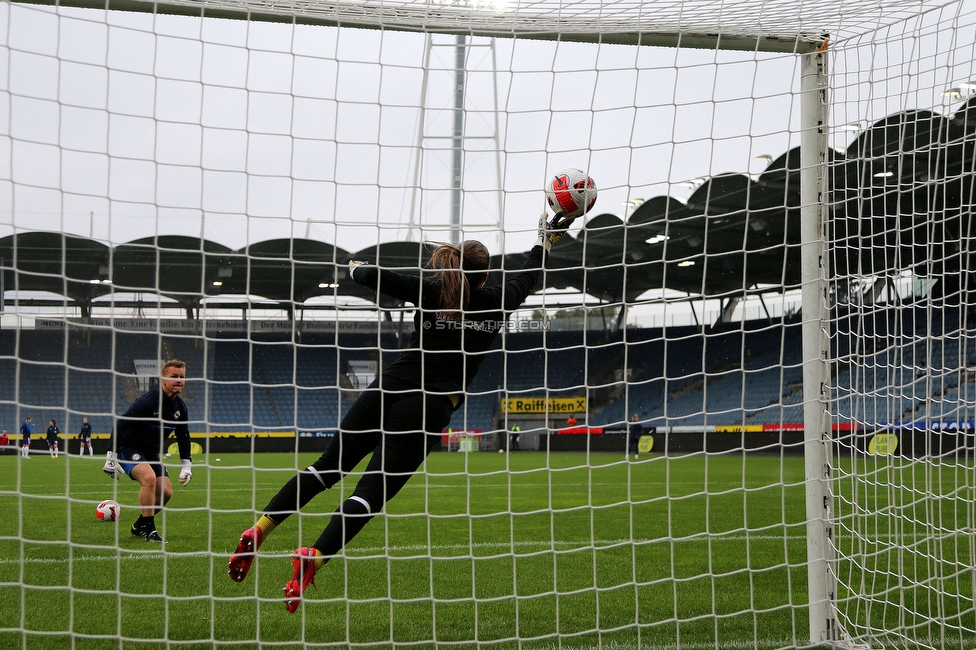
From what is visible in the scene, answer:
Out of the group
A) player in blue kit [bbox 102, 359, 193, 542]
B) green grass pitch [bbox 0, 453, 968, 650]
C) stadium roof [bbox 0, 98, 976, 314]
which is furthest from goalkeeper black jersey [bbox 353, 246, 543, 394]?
player in blue kit [bbox 102, 359, 193, 542]

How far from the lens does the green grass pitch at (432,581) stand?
3.99 meters

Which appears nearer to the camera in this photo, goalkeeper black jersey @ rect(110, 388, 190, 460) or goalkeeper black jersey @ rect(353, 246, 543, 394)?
goalkeeper black jersey @ rect(353, 246, 543, 394)

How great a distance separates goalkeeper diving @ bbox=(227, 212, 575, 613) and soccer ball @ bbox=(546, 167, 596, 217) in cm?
11

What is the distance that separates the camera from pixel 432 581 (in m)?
4.57

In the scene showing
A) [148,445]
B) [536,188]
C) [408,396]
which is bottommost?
[148,445]

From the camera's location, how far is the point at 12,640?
3996 millimetres

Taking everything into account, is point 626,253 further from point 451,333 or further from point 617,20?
Result: point 451,333

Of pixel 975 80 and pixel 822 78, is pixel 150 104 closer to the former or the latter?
pixel 822 78

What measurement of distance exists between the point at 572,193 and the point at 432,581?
7.56ft

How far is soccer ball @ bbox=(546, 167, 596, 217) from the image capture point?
4.15 metres

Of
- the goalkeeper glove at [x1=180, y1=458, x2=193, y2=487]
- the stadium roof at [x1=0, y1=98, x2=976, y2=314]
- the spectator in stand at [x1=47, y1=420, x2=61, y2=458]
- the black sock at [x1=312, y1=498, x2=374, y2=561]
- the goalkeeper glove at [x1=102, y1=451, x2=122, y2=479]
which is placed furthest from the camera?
the spectator in stand at [x1=47, y1=420, x2=61, y2=458]

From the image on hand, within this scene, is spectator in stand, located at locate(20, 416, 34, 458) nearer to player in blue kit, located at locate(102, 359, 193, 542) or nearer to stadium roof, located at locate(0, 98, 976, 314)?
player in blue kit, located at locate(102, 359, 193, 542)

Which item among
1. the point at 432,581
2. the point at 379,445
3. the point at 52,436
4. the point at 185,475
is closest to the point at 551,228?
the point at 379,445

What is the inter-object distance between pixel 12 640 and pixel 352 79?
335cm
